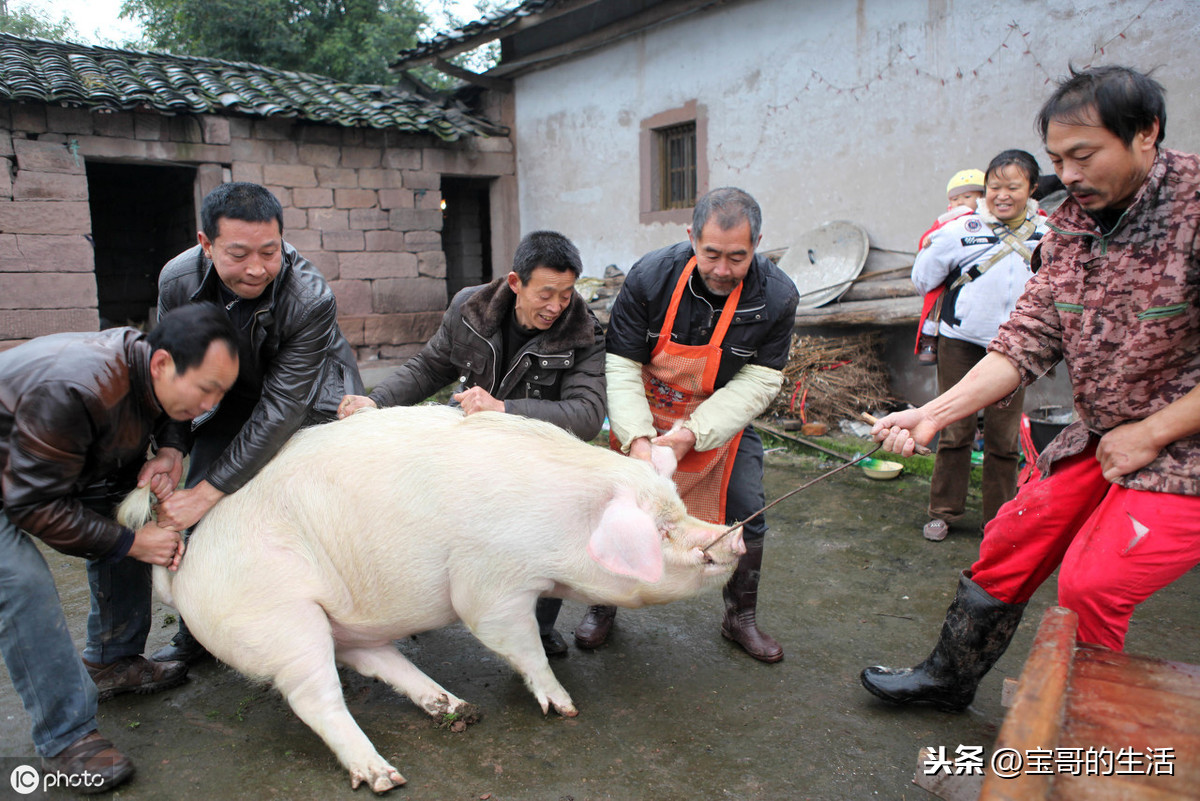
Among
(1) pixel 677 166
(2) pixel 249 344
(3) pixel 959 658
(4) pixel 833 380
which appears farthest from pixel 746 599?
(1) pixel 677 166

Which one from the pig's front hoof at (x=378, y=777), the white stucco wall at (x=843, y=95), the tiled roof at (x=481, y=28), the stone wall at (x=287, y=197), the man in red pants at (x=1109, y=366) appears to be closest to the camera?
the man in red pants at (x=1109, y=366)

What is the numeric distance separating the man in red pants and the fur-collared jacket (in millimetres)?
1184

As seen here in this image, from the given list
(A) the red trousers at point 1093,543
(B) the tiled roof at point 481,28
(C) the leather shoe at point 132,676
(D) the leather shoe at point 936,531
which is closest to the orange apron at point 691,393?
(A) the red trousers at point 1093,543

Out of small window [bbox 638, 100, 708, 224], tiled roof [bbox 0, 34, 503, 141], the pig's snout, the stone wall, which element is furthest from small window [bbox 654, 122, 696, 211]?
the pig's snout

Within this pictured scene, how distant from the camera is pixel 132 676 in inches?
120

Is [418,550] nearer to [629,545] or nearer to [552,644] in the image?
[629,545]

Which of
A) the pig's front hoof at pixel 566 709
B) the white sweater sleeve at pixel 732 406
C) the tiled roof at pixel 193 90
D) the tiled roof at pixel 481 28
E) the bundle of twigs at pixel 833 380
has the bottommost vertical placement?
the pig's front hoof at pixel 566 709

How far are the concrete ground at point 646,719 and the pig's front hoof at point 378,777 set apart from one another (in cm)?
3

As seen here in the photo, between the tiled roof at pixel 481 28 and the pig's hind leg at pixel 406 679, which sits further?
the tiled roof at pixel 481 28

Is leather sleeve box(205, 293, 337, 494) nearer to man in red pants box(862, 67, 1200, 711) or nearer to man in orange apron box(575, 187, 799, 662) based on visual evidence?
man in orange apron box(575, 187, 799, 662)

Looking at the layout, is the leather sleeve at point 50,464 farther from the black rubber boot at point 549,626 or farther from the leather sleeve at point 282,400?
the black rubber boot at point 549,626

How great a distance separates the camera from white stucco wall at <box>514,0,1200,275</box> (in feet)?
19.8

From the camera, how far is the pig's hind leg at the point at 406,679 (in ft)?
9.30

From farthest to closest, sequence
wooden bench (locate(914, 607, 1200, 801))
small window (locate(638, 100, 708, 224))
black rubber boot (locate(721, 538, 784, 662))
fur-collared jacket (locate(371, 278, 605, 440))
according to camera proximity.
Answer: small window (locate(638, 100, 708, 224)) < black rubber boot (locate(721, 538, 784, 662)) < fur-collared jacket (locate(371, 278, 605, 440)) < wooden bench (locate(914, 607, 1200, 801))
